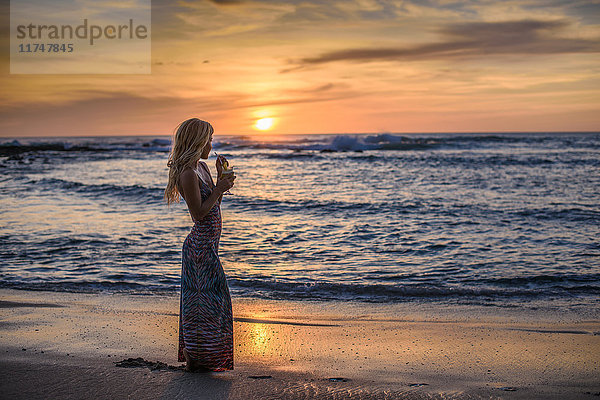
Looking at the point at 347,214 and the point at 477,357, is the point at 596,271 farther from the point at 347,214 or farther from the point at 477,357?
the point at 347,214

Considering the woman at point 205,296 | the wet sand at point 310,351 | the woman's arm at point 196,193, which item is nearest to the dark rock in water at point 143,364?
the wet sand at point 310,351

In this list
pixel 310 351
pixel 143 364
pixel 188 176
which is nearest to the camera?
pixel 188 176

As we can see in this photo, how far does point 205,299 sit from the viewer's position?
3848mm

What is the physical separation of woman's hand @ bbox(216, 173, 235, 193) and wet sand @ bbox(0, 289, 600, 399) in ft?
4.37

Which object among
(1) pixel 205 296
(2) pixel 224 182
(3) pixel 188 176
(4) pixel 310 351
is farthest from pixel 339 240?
(3) pixel 188 176

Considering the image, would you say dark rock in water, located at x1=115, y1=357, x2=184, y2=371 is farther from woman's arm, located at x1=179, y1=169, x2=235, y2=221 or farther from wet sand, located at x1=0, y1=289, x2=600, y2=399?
woman's arm, located at x1=179, y1=169, x2=235, y2=221

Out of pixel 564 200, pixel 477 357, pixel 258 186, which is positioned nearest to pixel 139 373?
pixel 477 357

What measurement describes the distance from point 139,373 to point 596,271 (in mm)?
6806

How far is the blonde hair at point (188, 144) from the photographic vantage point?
3564 mm

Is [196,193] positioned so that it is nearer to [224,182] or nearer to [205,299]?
[224,182]

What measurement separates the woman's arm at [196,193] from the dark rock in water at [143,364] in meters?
1.18

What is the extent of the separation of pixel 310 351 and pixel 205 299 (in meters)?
1.14

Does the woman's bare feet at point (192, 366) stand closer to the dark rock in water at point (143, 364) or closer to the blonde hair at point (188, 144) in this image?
the dark rock in water at point (143, 364)

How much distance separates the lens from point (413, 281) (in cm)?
742
